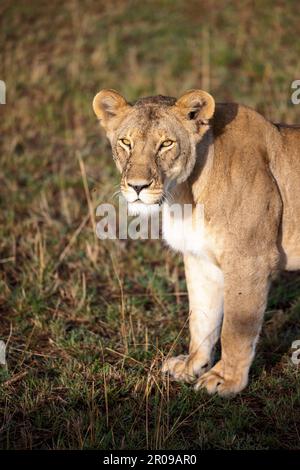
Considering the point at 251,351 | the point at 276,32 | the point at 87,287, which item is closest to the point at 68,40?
the point at 276,32

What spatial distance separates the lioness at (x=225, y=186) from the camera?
4.27 meters

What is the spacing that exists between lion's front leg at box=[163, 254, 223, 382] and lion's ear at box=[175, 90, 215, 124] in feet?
2.88

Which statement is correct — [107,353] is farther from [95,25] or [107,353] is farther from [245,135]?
[95,25]

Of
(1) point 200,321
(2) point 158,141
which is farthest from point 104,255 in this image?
(2) point 158,141

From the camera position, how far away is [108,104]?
4.64 metres

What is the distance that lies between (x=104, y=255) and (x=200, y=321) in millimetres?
1576

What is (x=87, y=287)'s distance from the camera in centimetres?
590

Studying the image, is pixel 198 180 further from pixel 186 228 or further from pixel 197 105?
pixel 197 105

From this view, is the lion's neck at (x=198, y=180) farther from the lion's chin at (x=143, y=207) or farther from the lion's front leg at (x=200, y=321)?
the lion's front leg at (x=200, y=321)

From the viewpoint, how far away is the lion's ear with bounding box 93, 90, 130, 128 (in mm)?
4582

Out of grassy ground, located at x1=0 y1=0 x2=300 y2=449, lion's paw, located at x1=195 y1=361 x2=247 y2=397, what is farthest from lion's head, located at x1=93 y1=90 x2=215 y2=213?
lion's paw, located at x1=195 y1=361 x2=247 y2=397

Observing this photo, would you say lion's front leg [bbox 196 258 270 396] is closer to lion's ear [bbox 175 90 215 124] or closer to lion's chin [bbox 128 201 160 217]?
lion's chin [bbox 128 201 160 217]

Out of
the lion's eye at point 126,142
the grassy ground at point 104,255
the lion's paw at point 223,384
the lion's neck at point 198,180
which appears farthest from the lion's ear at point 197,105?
the lion's paw at point 223,384

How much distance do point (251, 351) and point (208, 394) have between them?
347mm
